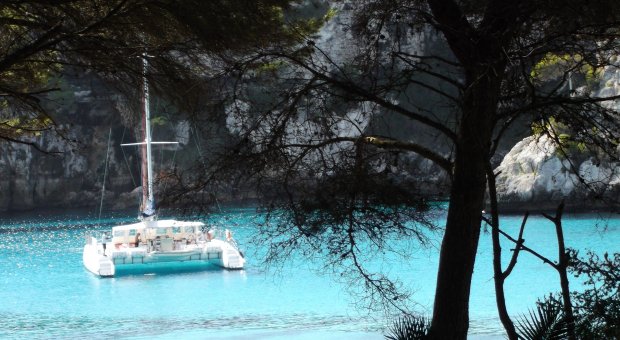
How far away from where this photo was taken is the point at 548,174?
3353 cm

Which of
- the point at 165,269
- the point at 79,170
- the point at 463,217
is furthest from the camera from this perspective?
the point at 79,170

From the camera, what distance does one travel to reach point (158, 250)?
26.0 m

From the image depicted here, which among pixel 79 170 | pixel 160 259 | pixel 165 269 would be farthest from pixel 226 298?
pixel 79 170

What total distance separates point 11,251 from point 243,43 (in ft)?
87.4

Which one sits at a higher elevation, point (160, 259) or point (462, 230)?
point (462, 230)

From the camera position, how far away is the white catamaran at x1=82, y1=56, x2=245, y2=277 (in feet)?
84.9

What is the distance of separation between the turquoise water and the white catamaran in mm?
359

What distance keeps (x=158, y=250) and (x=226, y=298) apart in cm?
472

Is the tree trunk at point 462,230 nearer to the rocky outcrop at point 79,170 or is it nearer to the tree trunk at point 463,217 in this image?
the tree trunk at point 463,217

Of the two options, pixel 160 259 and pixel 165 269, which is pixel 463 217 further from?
pixel 165 269

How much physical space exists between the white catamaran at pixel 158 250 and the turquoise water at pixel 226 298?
1.18 ft

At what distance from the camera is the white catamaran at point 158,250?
1019 inches

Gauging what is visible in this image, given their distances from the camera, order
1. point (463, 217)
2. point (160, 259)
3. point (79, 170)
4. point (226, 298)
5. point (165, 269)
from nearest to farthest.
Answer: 1. point (463, 217)
2. point (226, 298)
3. point (160, 259)
4. point (165, 269)
5. point (79, 170)

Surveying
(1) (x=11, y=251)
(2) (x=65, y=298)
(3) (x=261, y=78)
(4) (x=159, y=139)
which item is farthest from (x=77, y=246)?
(3) (x=261, y=78)
